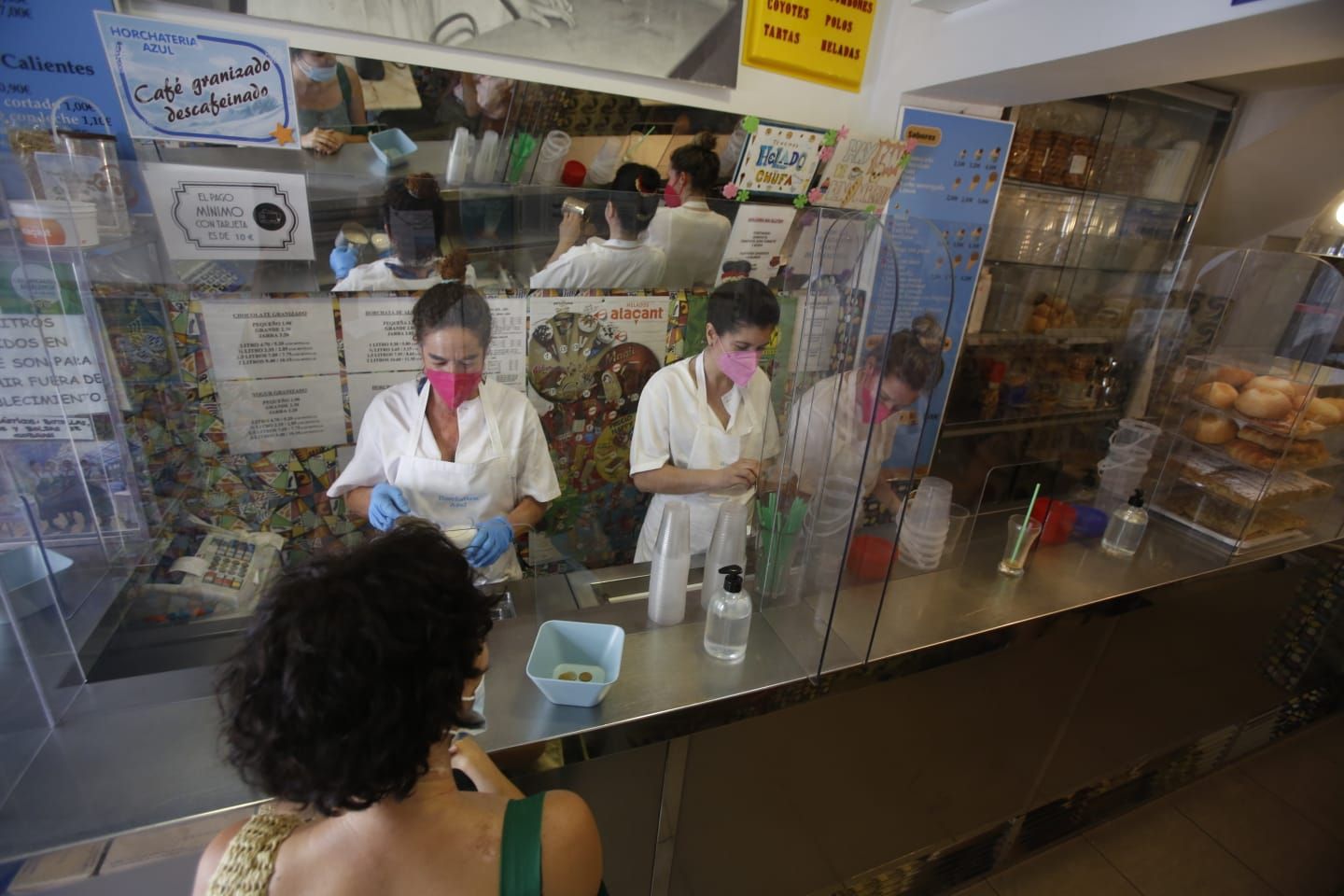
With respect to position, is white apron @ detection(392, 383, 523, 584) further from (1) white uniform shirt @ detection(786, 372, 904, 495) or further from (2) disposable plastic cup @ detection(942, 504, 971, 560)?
(2) disposable plastic cup @ detection(942, 504, 971, 560)

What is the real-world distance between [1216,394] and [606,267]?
1706 millimetres

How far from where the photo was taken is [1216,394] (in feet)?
5.43

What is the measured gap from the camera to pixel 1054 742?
1791 mm

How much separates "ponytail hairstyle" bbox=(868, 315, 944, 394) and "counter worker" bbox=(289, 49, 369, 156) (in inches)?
48.8

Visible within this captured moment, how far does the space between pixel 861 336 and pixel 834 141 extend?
1.20 m

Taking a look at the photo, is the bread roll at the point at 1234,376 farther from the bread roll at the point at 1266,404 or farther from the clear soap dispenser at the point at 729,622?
the clear soap dispenser at the point at 729,622

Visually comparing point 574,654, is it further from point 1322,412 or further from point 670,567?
point 1322,412

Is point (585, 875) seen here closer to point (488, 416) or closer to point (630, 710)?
point (630, 710)

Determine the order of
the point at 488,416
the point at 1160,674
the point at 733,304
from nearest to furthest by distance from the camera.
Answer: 1. the point at 488,416
2. the point at 733,304
3. the point at 1160,674

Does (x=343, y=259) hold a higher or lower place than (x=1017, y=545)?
higher

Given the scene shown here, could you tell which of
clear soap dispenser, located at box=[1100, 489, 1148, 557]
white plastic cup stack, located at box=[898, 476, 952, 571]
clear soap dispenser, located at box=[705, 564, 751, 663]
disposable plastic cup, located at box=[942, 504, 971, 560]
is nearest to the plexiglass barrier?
clear soap dispenser, located at box=[705, 564, 751, 663]

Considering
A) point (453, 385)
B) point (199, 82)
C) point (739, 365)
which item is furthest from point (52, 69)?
point (739, 365)

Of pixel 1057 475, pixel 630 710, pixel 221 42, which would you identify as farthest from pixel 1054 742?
pixel 221 42

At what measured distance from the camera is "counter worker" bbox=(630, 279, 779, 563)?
5.82ft
